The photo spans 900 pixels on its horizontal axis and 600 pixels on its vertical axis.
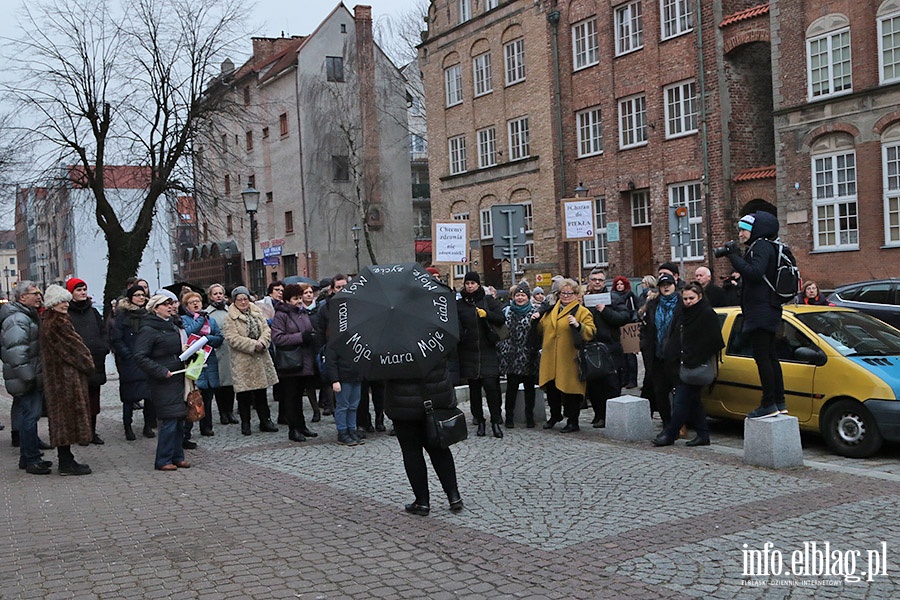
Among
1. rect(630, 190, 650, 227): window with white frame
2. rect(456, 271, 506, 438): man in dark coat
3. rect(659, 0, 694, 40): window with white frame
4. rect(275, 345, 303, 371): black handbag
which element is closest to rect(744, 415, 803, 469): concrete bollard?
rect(456, 271, 506, 438): man in dark coat

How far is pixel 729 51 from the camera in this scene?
2970 centimetres

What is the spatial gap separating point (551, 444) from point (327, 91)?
1687 inches

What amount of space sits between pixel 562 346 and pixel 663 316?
50.1 inches

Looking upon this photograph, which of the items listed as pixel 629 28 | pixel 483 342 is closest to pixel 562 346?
pixel 483 342

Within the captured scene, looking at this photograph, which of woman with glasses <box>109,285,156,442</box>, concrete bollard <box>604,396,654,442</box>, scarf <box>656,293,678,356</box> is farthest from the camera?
woman with glasses <box>109,285,156,442</box>

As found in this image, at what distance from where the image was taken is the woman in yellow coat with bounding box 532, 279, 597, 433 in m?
11.5

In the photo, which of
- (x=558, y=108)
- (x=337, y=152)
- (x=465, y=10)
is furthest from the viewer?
(x=337, y=152)

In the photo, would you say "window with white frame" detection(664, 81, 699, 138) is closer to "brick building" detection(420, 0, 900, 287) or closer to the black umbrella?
"brick building" detection(420, 0, 900, 287)

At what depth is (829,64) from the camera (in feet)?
86.0

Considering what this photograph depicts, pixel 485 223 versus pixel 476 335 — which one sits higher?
pixel 485 223

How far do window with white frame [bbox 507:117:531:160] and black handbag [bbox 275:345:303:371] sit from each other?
2763 centimetres

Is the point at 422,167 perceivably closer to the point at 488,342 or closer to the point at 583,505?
the point at 488,342

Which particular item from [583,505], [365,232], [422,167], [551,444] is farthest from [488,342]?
[422,167]

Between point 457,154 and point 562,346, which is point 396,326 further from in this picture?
point 457,154
